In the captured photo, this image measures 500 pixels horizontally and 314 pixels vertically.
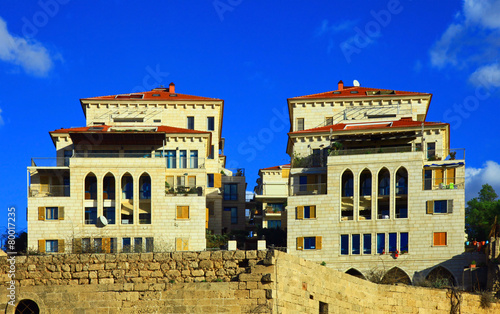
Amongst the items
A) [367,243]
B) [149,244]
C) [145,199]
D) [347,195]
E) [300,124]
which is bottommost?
[149,244]

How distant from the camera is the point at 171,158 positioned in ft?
213

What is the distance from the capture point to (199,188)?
6191cm

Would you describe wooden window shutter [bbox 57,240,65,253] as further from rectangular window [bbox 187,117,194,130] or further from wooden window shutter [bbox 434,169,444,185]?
wooden window shutter [bbox 434,169,444,185]

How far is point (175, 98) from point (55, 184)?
13208mm

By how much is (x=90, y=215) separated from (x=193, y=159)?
943 centimetres

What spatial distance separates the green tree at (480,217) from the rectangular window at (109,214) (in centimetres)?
2616

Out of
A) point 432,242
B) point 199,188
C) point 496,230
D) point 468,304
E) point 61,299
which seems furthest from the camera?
point 199,188

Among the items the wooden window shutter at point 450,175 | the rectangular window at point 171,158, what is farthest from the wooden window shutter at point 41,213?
the wooden window shutter at point 450,175

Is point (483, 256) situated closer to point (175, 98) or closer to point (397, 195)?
point (397, 195)

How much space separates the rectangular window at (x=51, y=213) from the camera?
195 ft

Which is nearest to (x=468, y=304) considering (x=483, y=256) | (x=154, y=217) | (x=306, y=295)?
(x=306, y=295)

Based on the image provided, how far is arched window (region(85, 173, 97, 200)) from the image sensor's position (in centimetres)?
6031

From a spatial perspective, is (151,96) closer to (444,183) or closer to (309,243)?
(309,243)

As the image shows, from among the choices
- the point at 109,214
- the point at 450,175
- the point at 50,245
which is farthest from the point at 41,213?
the point at 450,175
